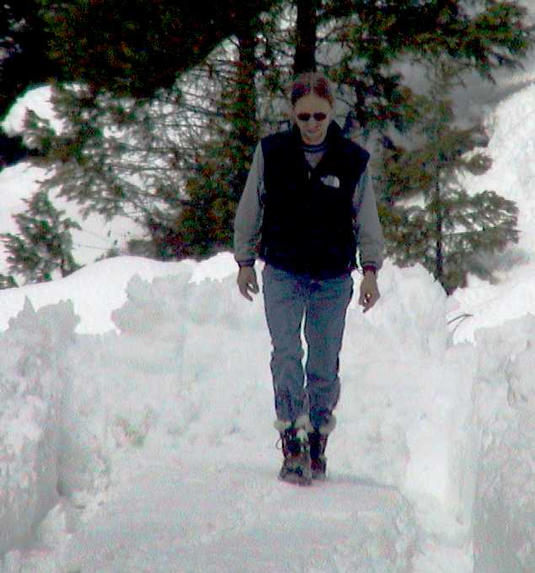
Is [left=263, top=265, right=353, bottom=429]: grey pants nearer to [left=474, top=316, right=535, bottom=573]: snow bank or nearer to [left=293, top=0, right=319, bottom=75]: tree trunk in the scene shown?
[left=474, top=316, right=535, bottom=573]: snow bank

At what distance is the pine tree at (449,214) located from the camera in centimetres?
1423

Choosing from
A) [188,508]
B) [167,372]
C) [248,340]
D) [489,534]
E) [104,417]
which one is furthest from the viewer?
[248,340]

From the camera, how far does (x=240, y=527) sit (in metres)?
3.05

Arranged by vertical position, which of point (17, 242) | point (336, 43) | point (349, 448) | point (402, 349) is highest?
point (336, 43)

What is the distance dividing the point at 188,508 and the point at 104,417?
1.45 meters

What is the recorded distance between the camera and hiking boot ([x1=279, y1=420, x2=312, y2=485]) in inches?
144

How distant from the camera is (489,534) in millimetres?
2938

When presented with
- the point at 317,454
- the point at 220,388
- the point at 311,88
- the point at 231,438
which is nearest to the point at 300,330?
the point at 317,454

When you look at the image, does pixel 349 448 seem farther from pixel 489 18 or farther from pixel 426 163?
pixel 426 163

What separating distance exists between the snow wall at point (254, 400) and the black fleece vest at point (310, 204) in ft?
3.01

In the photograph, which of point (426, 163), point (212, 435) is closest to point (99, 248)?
point (426, 163)

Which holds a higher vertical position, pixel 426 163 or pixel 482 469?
pixel 426 163

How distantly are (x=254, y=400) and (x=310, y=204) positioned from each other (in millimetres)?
2018

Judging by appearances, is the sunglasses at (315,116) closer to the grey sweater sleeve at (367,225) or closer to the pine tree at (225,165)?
the grey sweater sleeve at (367,225)
